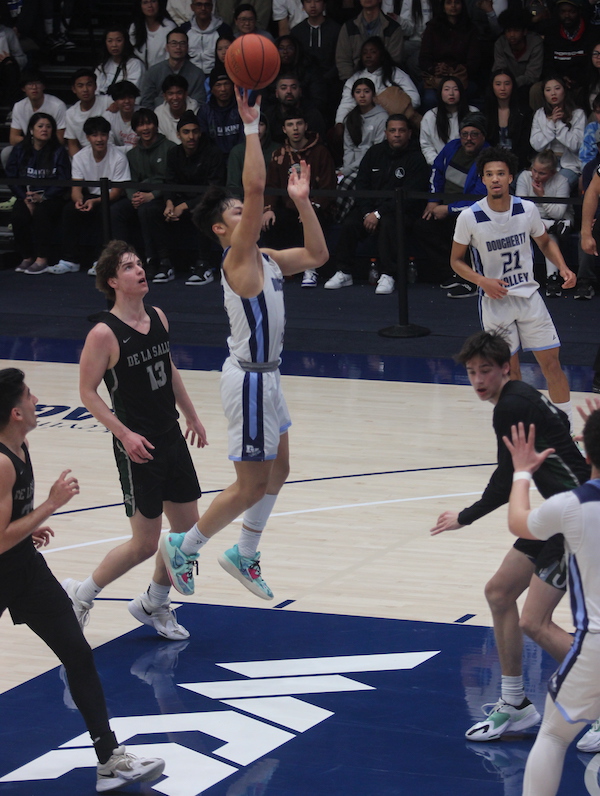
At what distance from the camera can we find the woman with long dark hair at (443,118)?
39.8 ft

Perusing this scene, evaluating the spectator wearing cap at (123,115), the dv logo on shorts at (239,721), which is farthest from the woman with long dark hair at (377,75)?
the dv logo on shorts at (239,721)

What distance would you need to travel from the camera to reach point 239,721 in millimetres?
4484

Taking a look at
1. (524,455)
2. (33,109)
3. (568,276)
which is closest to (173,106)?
(33,109)

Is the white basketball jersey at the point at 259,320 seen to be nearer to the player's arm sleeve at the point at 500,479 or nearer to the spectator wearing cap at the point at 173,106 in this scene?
the player's arm sleeve at the point at 500,479

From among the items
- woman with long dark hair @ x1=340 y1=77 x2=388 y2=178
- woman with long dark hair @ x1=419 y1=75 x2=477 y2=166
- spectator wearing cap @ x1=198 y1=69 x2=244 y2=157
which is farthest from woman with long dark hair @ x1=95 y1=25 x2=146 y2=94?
woman with long dark hair @ x1=419 y1=75 x2=477 y2=166

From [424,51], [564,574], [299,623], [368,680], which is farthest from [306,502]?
[424,51]

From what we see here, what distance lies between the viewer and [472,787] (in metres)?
3.95

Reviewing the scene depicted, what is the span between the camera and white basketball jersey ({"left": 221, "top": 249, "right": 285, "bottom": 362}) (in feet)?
17.1

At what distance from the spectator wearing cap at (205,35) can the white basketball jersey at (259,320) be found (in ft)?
30.8

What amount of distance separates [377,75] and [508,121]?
166 centimetres

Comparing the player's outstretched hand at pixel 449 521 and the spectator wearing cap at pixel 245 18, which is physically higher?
the spectator wearing cap at pixel 245 18

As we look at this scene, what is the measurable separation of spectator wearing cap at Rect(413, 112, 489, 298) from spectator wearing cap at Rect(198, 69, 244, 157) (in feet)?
7.67

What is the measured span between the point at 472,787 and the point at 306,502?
10.6ft

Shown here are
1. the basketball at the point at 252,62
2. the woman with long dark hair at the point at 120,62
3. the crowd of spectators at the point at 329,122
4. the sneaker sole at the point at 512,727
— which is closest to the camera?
the sneaker sole at the point at 512,727
